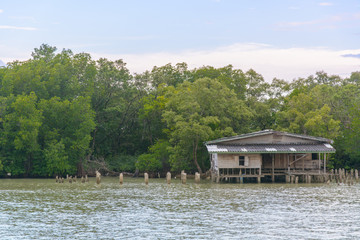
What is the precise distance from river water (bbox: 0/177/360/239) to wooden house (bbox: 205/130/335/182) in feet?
37.5

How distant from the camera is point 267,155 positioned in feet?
211

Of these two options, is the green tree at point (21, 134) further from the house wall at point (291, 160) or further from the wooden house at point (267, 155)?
the house wall at point (291, 160)

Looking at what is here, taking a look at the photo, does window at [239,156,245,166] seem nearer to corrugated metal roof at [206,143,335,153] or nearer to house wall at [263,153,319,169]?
corrugated metal roof at [206,143,335,153]

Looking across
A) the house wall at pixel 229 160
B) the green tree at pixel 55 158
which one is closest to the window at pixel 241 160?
the house wall at pixel 229 160

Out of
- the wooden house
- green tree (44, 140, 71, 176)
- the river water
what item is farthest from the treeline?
the river water

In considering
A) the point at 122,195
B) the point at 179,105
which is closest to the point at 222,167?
the point at 179,105

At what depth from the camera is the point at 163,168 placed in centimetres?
7312

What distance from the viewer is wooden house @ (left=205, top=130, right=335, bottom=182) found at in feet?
192

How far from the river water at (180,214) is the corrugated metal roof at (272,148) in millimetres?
10881

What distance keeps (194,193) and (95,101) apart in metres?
38.3

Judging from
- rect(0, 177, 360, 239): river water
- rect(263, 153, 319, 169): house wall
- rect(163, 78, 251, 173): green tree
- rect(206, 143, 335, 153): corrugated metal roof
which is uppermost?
rect(163, 78, 251, 173): green tree

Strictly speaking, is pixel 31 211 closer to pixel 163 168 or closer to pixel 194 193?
pixel 194 193

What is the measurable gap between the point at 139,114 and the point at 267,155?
21263mm

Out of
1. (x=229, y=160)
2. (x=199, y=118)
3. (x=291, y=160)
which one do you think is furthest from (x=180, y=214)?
(x=199, y=118)
